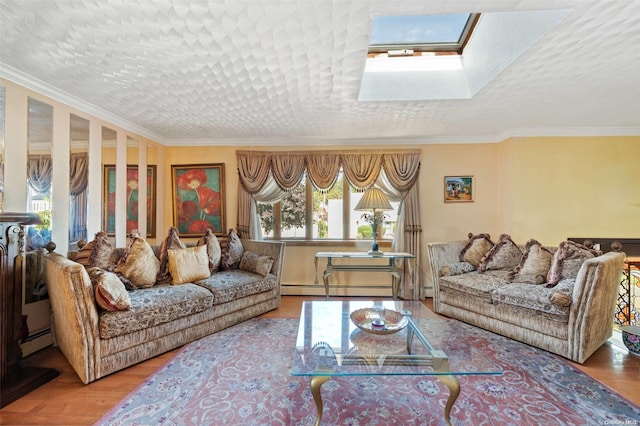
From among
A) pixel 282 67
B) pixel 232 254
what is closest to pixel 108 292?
pixel 232 254

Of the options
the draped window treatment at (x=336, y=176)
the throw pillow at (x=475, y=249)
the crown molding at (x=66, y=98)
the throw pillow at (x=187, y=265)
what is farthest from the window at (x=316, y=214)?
the crown molding at (x=66, y=98)

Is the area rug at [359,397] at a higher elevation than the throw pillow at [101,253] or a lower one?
lower

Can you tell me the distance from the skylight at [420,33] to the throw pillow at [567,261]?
94.6 inches

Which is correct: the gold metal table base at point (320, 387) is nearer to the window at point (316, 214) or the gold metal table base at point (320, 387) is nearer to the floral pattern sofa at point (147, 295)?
the floral pattern sofa at point (147, 295)

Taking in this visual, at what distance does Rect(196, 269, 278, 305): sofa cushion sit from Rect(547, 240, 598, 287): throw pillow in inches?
124

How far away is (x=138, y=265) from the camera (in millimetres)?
2826

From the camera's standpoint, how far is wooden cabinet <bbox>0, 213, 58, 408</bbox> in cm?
196

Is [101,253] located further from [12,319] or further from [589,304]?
[589,304]

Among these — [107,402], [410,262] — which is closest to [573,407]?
[410,262]

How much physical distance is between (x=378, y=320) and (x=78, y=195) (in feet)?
10.9

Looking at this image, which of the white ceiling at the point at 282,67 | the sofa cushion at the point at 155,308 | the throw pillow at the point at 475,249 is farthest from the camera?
the throw pillow at the point at 475,249

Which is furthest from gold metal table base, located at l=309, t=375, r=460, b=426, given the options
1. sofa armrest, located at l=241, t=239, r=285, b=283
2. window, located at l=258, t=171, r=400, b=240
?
window, located at l=258, t=171, r=400, b=240

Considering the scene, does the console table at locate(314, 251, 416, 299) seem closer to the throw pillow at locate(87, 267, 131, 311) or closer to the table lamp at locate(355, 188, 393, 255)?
the table lamp at locate(355, 188, 393, 255)

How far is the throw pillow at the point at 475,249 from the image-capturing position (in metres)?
3.69
